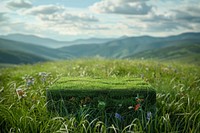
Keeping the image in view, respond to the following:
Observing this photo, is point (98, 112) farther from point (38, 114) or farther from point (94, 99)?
point (38, 114)

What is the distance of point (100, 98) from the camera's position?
19.6ft

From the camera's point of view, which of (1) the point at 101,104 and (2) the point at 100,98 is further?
(2) the point at 100,98

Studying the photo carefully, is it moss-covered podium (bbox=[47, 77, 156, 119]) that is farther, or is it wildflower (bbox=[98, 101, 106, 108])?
moss-covered podium (bbox=[47, 77, 156, 119])

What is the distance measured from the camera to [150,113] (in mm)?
5543

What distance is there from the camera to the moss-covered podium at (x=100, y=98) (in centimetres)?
593

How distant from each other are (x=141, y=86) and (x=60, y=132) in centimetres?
190

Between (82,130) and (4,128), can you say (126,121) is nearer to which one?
(82,130)

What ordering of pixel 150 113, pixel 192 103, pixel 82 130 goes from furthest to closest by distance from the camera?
pixel 192 103, pixel 150 113, pixel 82 130

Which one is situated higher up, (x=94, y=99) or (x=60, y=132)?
(x=94, y=99)

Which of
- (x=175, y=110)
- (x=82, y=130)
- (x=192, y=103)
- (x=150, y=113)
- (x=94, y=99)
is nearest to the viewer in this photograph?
(x=82, y=130)

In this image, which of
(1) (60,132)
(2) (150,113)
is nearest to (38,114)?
(1) (60,132)

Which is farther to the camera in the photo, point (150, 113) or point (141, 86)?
point (141, 86)

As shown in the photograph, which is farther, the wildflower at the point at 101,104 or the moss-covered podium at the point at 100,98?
the moss-covered podium at the point at 100,98

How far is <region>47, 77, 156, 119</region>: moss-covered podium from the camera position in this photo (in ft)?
19.5
